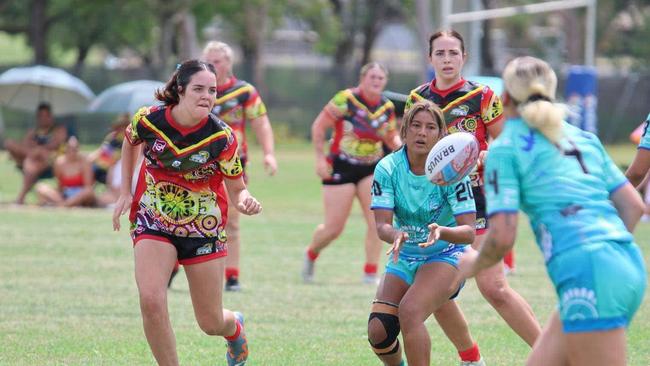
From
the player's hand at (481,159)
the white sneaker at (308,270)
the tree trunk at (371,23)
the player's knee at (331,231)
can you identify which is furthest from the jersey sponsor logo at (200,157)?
the tree trunk at (371,23)

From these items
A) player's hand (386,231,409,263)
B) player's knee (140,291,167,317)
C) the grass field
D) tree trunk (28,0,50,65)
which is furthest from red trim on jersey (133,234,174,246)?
tree trunk (28,0,50,65)

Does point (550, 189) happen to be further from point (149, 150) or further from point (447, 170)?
point (149, 150)

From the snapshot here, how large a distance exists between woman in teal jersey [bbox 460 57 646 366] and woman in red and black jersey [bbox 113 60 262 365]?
6.90 ft

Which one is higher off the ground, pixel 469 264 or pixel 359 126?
pixel 469 264

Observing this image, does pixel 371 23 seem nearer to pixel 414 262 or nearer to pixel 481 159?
pixel 481 159

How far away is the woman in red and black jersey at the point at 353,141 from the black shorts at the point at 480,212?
3.98 m

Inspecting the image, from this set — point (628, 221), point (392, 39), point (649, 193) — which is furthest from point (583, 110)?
point (392, 39)

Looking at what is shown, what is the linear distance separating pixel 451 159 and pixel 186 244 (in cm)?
172

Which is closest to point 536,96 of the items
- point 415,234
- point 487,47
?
point 415,234

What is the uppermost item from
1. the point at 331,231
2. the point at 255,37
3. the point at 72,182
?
the point at 331,231

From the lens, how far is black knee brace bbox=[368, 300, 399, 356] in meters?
6.62

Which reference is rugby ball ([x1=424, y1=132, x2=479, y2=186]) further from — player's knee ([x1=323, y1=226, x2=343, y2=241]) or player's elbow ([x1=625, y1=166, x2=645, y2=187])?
player's knee ([x1=323, y1=226, x2=343, y2=241])

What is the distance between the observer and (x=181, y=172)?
6867 mm

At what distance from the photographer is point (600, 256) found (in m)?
4.95
